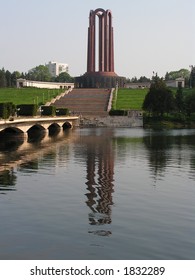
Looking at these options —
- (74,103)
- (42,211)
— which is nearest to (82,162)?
(42,211)

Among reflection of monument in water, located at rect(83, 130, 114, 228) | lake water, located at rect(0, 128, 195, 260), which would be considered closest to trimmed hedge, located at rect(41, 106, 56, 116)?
reflection of monument in water, located at rect(83, 130, 114, 228)

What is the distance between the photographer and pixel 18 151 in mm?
44094

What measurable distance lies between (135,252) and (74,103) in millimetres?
113039

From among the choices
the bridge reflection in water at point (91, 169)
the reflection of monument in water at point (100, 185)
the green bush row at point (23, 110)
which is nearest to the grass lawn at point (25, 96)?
the green bush row at point (23, 110)

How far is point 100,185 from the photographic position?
25.4 meters

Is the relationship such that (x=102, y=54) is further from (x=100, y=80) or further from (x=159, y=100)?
(x=159, y=100)

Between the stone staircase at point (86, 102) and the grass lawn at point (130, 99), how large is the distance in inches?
142

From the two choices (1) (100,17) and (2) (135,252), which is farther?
(1) (100,17)

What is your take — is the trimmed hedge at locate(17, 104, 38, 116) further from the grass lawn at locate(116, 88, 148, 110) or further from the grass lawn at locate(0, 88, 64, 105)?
the grass lawn at locate(0, 88, 64, 105)

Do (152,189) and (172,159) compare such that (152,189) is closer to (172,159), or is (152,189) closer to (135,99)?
(172,159)

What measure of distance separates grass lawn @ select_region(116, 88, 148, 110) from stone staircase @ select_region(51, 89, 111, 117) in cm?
360

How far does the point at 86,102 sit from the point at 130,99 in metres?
13.9

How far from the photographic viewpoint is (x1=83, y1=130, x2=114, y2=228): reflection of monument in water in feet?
61.1

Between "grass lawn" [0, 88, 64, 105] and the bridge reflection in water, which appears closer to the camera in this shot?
the bridge reflection in water
